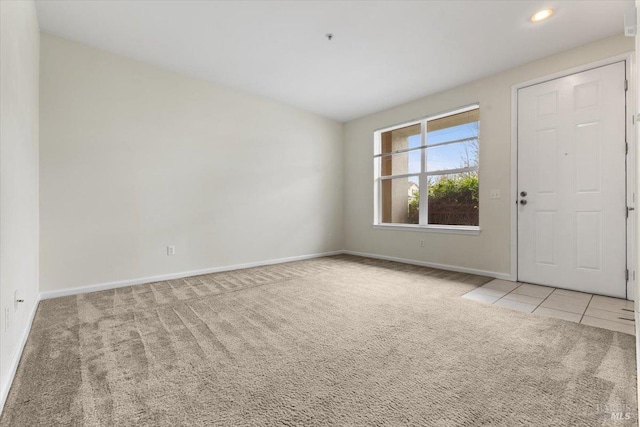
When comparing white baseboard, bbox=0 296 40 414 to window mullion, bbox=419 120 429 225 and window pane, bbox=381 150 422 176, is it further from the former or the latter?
window pane, bbox=381 150 422 176

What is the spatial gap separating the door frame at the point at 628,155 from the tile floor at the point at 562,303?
276 mm

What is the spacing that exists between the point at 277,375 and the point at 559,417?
1250mm

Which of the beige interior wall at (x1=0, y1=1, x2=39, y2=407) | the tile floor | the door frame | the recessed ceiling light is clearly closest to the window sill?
the door frame

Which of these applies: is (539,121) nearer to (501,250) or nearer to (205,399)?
(501,250)

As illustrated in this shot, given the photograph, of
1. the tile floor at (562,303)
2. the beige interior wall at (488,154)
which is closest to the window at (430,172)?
the beige interior wall at (488,154)

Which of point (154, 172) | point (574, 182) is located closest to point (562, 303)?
point (574, 182)

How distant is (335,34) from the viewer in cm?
276

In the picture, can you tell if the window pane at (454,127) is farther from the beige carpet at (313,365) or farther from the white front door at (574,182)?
the beige carpet at (313,365)

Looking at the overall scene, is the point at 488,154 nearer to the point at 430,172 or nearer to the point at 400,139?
the point at 430,172

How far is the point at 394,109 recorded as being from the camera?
15.4ft

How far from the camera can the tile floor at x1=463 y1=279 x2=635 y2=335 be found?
2168 millimetres

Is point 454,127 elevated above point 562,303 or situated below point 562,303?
above

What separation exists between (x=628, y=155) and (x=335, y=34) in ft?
10.1

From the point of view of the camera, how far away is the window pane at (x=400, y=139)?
14.8 ft
